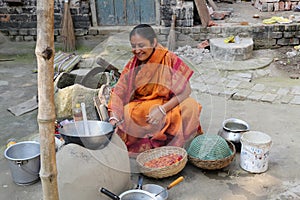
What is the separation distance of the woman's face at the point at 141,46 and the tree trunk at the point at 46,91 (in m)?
1.48

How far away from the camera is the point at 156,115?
10.2 ft

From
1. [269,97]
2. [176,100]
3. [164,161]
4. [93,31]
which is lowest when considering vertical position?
[164,161]

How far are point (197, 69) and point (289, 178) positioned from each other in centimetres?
277

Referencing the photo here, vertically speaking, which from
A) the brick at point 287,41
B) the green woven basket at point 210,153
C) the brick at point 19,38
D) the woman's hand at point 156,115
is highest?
the brick at point 19,38

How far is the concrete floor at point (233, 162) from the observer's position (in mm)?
2770

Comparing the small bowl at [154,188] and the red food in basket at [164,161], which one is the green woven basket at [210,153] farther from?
the small bowl at [154,188]

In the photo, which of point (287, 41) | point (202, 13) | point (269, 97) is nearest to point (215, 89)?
point (269, 97)

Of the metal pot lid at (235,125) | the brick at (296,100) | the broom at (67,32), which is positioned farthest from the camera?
the broom at (67,32)

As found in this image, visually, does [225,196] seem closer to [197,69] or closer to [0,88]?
[197,69]

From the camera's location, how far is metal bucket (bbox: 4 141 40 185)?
286 cm

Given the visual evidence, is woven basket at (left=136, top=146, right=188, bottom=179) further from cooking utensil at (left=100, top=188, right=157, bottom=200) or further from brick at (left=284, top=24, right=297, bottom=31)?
brick at (left=284, top=24, right=297, bottom=31)

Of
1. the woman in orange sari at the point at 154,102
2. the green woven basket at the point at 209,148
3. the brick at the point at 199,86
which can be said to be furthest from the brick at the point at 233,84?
the green woven basket at the point at 209,148

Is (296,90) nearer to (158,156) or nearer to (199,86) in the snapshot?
(199,86)

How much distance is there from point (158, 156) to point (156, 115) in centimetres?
34
